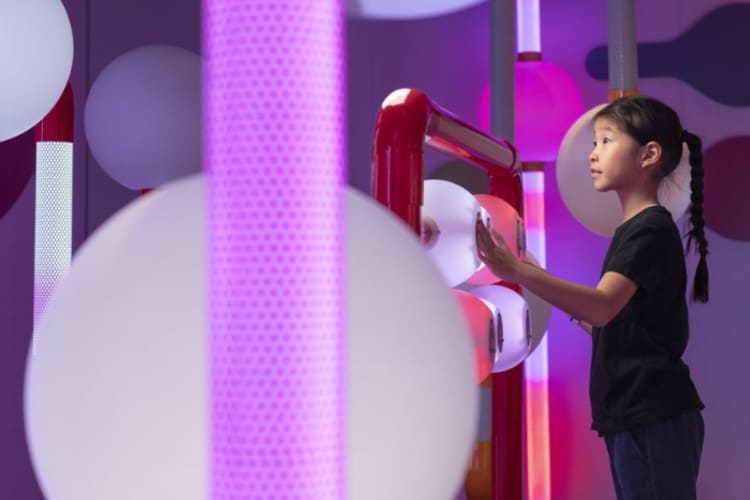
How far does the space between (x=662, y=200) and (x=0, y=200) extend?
5.66 ft

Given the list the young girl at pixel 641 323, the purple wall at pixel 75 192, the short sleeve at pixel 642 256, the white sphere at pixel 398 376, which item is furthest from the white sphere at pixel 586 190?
the white sphere at pixel 398 376

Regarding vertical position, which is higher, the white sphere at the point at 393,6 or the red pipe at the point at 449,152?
the white sphere at the point at 393,6

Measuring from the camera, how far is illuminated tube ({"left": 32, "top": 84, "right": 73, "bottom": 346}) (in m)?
2.10

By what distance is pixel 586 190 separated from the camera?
262 cm

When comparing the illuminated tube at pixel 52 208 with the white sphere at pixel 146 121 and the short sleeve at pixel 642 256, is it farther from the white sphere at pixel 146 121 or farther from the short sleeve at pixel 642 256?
the short sleeve at pixel 642 256

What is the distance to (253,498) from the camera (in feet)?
1.76

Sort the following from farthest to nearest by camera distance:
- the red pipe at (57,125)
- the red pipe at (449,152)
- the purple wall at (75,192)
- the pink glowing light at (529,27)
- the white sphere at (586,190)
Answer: the pink glowing light at (529,27), the purple wall at (75,192), the white sphere at (586,190), the red pipe at (57,125), the red pipe at (449,152)

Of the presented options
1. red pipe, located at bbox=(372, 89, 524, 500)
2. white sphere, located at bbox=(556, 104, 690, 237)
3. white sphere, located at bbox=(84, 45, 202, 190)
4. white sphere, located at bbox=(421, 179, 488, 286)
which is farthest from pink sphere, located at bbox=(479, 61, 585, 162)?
white sphere, located at bbox=(421, 179, 488, 286)

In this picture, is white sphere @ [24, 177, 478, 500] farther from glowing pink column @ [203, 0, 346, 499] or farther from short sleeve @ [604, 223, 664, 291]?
short sleeve @ [604, 223, 664, 291]

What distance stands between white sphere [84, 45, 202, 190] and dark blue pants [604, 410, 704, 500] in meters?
1.03

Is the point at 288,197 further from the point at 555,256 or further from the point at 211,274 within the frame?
the point at 555,256

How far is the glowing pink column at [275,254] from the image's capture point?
0.54m

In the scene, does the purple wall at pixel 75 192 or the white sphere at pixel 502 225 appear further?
the purple wall at pixel 75 192

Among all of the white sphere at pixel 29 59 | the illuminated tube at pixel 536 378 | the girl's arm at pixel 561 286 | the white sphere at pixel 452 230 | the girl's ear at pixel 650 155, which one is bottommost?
the illuminated tube at pixel 536 378
